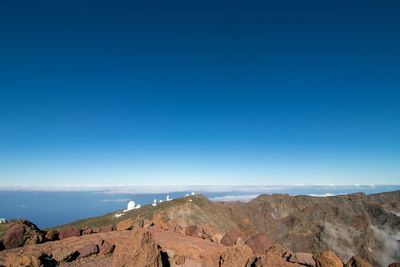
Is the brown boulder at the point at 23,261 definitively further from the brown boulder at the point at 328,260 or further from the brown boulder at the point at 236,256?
the brown boulder at the point at 328,260

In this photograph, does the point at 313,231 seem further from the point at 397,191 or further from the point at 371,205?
the point at 397,191

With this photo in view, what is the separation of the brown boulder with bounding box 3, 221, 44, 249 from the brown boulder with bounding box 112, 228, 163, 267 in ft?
32.1

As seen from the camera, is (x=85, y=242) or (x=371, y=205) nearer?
(x=85, y=242)

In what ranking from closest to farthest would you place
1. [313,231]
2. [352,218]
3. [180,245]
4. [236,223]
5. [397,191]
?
Answer: [180,245]
[236,223]
[313,231]
[352,218]
[397,191]

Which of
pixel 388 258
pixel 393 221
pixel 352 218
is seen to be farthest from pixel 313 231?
pixel 393 221

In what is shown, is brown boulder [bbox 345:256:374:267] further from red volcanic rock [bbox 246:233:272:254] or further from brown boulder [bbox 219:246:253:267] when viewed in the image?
red volcanic rock [bbox 246:233:272:254]

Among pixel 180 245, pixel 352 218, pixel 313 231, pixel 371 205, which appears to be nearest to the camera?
pixel 180 245

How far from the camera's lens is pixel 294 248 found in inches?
3492

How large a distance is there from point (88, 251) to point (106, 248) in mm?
1766

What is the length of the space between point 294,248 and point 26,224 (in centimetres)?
7734

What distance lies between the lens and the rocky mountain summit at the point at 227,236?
2202 centimetres

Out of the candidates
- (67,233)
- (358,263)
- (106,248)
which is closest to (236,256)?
(358,263)

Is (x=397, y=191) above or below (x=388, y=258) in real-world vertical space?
above

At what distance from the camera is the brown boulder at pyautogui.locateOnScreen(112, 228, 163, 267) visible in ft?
67.8
